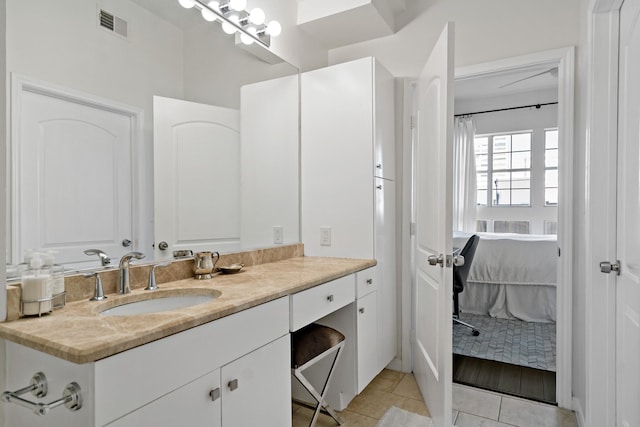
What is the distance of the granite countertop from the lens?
84cm

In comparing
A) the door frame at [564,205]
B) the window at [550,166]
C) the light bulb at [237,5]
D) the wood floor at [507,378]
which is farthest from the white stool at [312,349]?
the window at [550,166]

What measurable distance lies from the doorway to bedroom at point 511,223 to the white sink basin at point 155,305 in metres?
1.82

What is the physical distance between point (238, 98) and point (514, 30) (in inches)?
63.5

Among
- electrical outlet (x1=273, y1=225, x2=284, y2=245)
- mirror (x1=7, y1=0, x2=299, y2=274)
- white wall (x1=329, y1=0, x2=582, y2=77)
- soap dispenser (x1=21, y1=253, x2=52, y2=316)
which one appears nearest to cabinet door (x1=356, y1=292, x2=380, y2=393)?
electrical outlet (x1=273, y1=225, x2=284, y2=245)

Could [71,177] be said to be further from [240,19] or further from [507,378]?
[507,378]

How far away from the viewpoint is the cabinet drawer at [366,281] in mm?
2038

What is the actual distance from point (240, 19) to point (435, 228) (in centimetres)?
148

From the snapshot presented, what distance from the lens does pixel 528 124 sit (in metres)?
5.34

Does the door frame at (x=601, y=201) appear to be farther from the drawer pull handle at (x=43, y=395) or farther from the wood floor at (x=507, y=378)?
the drawer pull handle at (x=43, y=395)

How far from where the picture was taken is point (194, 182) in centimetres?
172

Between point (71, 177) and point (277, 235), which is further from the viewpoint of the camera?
point (277, 235)

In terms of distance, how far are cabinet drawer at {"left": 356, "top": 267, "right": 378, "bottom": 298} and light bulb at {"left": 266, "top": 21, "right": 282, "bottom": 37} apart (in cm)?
142

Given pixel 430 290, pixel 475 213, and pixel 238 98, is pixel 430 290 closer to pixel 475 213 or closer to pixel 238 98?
pixel 238 98

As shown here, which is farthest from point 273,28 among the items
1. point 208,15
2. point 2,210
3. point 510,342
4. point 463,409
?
point 510,342
